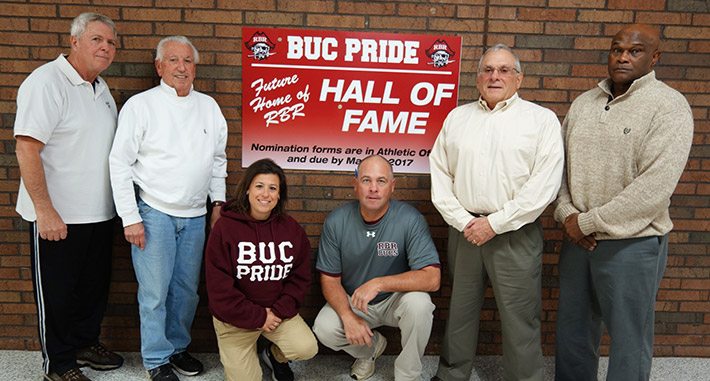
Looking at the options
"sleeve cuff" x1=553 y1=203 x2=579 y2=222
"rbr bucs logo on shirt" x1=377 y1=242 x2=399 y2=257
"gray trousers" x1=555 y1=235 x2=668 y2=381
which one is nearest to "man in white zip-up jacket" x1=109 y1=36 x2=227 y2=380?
"rbr bucs logo on shirt" x1=377 y1=242 x2=399 y2=257

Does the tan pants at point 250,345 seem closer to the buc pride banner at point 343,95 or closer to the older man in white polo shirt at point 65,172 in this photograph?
the older man in white polo shirt at point 65,172

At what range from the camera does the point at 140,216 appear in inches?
94.7

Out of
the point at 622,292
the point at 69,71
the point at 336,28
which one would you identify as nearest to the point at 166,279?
the point at 69,71

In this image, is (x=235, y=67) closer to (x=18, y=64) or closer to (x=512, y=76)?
(x=18, y=64)

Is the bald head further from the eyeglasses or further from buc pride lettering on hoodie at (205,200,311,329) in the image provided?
buc pride lettering on hoodie at (205,200,311,329)

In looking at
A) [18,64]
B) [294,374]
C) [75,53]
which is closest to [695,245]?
[294,374]

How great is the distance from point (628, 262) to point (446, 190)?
867mm

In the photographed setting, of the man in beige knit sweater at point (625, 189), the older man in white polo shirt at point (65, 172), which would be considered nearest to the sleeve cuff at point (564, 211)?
the man in beige knit sweater at point (625, 189)

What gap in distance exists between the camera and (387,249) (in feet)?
8.29

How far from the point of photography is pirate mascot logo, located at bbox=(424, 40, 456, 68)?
271 cm

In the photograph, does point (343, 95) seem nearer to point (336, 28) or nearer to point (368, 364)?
point (336, 28)

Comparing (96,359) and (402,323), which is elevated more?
(402,323)

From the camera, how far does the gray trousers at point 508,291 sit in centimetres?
233

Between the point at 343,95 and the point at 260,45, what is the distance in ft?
1.77
